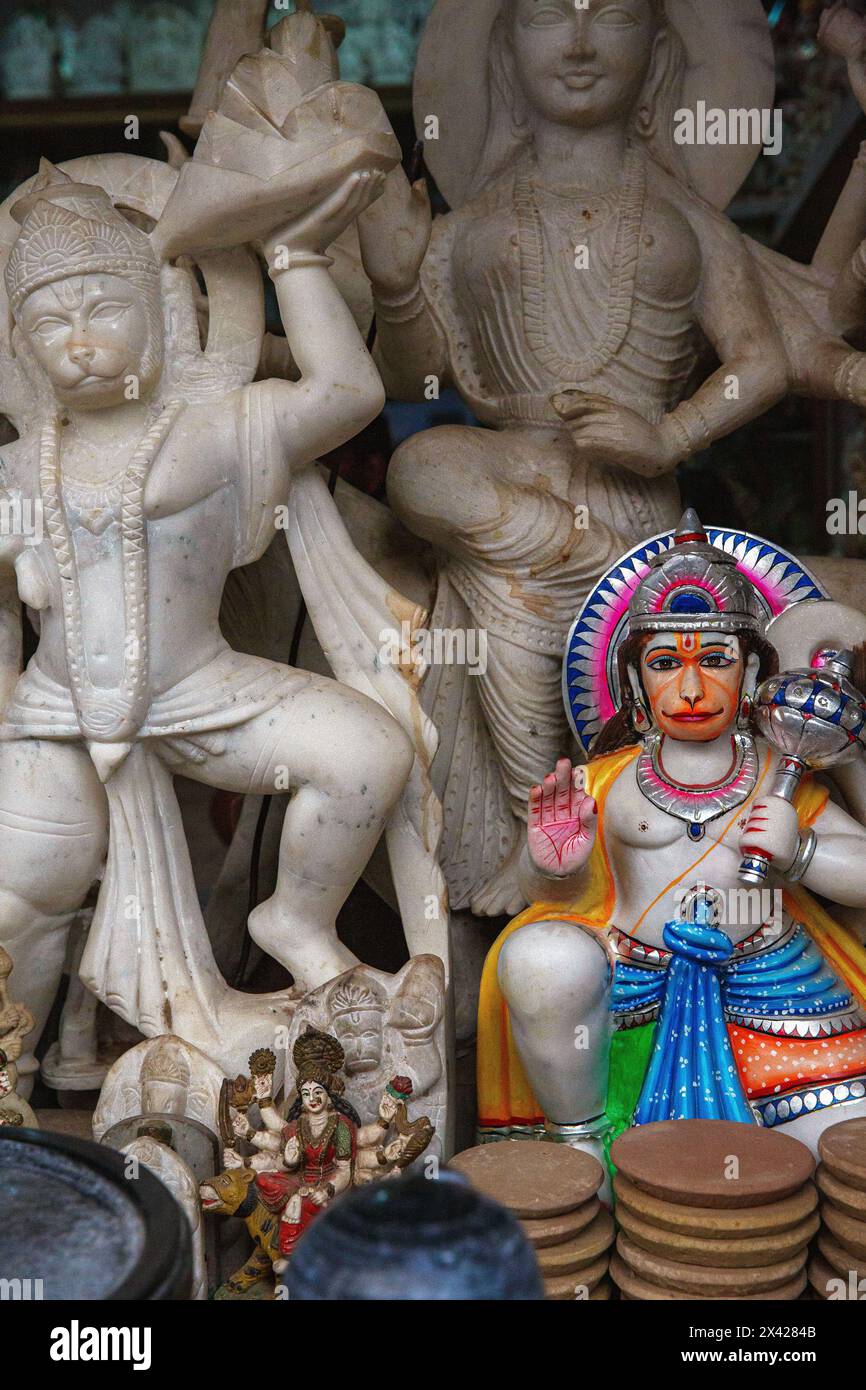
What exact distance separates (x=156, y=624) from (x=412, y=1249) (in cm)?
160

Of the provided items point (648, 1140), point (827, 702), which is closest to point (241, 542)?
point (827, 702)

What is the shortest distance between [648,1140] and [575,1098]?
241 mm

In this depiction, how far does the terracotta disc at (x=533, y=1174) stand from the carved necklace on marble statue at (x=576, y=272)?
1516 millimetres

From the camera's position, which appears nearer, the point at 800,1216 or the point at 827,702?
the point at 800,1216

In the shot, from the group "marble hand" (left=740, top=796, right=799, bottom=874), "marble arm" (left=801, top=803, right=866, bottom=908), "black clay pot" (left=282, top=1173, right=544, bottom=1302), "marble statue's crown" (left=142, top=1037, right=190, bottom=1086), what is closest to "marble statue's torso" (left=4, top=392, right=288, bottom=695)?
"marble statue's crown" (left=142, top=1037, right=190, bottom=1086)

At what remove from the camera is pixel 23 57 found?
13.5 feet

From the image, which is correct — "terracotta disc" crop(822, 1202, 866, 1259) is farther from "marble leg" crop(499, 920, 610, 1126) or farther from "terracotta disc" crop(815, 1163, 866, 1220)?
"marble leg" crop(499, 920, 610, 1126)

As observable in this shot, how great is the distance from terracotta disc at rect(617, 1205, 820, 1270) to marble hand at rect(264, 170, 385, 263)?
163 centimetres

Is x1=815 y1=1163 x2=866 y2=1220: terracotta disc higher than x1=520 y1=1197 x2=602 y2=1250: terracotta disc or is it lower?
higher

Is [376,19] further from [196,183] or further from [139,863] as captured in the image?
[139,863]

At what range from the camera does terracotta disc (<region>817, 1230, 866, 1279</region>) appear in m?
2.36

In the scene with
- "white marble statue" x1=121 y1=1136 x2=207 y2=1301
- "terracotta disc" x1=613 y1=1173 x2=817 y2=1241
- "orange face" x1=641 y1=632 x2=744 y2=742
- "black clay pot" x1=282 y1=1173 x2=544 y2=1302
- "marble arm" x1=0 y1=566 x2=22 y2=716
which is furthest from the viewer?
"marble arm" x1=0 y1=566 x2=22 y2=716

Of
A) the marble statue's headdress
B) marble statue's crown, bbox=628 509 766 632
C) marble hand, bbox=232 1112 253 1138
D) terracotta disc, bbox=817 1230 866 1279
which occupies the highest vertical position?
marble statue's crown, bbox=628 509 766 632

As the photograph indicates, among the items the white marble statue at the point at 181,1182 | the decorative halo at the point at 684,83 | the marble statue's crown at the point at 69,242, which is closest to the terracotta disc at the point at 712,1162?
the white marble statue at the point at 181,1182
